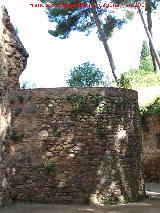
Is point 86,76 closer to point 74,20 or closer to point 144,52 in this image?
point 74,20

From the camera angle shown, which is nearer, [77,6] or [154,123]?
[154,123]

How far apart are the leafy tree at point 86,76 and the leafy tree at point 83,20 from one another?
68.5 inches

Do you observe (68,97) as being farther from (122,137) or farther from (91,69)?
(91,69)

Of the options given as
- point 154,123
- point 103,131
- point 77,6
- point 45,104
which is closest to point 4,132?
point 45,104

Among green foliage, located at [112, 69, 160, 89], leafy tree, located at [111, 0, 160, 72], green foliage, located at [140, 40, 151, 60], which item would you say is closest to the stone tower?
green foliage, located at [112, 69, 160, 89]

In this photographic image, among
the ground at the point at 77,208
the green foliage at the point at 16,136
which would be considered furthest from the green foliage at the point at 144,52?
the ground at the point at 77,208

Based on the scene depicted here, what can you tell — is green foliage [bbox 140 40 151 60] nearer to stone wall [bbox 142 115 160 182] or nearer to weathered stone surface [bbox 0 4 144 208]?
stone wall [bbox 142 115 160 182]

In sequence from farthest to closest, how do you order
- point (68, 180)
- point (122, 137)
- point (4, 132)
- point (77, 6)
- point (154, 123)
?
point (77, 6)
point (154, 123)
point (122, 137)
point (68, 180)
point (4, 132)

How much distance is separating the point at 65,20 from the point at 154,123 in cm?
1157

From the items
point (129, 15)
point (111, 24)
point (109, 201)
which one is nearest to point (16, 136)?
point (109, 201)

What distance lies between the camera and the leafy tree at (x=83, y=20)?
1070 inches

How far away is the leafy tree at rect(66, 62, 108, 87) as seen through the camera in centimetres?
2820

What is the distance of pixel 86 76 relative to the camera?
28.6 metres

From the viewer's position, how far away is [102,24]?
29000 mm
